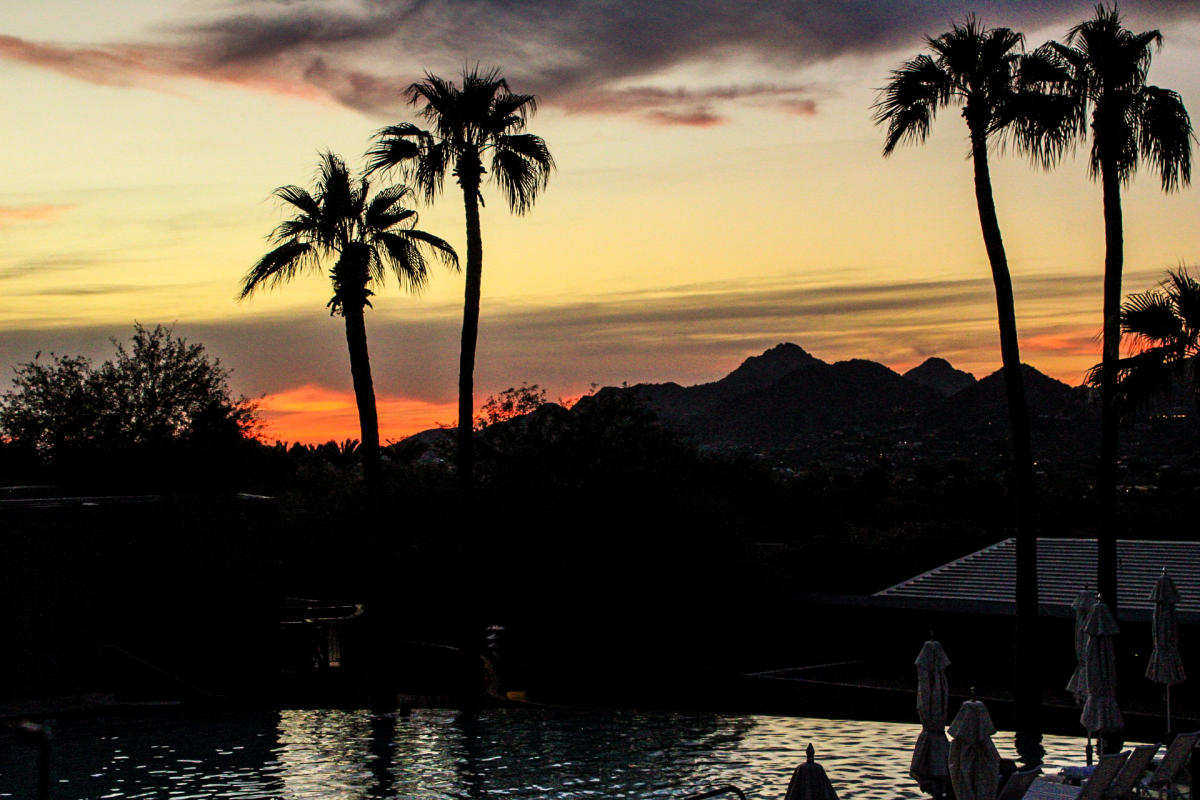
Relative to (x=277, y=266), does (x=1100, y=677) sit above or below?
below

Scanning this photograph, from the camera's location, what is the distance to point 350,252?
28125 millimetres

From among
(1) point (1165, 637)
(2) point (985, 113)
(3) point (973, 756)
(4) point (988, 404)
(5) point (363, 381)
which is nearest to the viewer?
(3) point (973, 756)

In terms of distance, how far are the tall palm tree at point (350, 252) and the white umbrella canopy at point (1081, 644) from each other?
1537cm

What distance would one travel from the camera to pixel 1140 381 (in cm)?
1855

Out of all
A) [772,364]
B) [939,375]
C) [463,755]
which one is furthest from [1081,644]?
[939,375]

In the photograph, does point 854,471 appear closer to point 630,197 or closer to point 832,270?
point 832,270

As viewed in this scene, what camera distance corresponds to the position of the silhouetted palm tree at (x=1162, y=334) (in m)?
18.2

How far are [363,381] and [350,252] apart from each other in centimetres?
291

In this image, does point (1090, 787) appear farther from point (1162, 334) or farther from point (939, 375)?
point (939, 375)

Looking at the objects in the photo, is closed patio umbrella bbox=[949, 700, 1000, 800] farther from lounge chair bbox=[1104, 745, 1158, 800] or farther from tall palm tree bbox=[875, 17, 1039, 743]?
tall palm tree bbox=[875, 17, 1039, 743]

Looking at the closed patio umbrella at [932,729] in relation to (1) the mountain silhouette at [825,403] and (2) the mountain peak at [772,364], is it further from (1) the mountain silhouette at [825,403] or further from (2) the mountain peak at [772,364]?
(2) the mountain peak at [772,364]

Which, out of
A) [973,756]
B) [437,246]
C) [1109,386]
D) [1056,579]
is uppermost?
[437,246]

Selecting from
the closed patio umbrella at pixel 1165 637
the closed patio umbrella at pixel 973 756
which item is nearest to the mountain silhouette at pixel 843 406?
the closed patio umbrella at pixel 1165 637

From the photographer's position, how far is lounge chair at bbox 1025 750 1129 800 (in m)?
11.4
